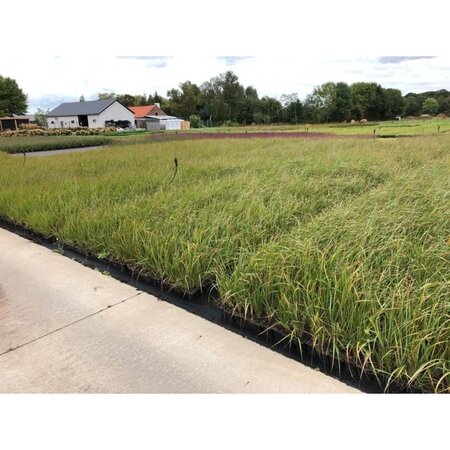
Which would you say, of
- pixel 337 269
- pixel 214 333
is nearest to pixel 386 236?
pixel 337 269

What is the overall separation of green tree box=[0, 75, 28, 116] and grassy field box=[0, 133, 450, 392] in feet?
170

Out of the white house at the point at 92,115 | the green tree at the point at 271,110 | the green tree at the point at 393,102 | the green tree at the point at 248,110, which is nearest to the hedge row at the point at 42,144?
the white house at the point at 92,115

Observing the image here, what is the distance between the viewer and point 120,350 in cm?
189

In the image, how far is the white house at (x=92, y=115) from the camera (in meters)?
44.5

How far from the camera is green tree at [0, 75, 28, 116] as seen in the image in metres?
45.5

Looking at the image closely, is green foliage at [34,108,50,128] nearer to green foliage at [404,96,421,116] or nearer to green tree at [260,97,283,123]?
green tree at [260,97,283,123]

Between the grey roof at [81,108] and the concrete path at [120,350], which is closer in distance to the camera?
the concrete path at [120,350]

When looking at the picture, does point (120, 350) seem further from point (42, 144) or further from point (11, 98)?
point (11, 98)

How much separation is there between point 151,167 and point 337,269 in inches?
207

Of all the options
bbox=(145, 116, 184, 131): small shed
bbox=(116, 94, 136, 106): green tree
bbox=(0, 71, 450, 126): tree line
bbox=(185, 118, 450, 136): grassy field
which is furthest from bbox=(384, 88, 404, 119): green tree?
bbox=(116, 94, 136, 106): green tree

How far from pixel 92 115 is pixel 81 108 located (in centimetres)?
397

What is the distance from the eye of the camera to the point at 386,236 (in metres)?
2.50

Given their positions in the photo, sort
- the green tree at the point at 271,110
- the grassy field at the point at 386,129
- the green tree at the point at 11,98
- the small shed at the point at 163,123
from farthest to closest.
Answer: the small shed at the point at 163,123 → the green tree at the point at 271,110 → the green tree at the point at 11,98 → the grassy field at the point at 386,129

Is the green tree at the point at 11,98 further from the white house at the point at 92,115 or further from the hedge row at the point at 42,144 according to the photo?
the hedge row at the point at 42,144
